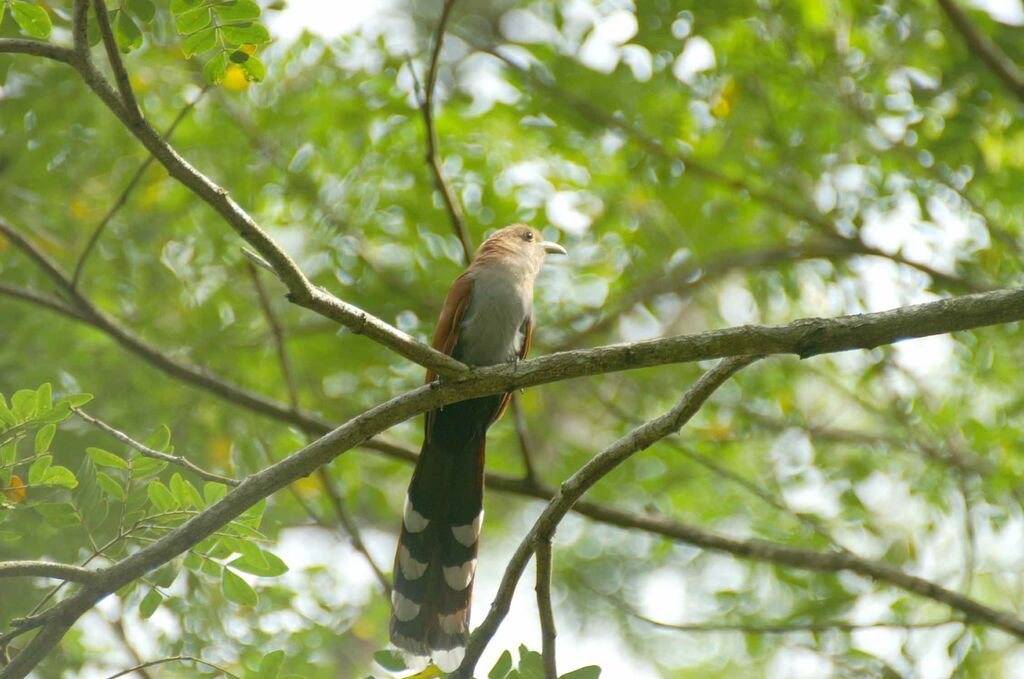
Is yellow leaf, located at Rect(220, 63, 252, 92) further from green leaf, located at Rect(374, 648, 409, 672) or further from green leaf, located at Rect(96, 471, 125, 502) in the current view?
green leaf, located at Rect(374, 648, 409, 672)

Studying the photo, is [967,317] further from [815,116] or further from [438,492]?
[815,116]

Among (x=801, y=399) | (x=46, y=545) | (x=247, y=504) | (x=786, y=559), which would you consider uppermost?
(x=801, y=399)

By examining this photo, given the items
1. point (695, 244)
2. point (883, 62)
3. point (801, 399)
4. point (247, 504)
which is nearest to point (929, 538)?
point (801, 399)

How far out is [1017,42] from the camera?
5648 mm

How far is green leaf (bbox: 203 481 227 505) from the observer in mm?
3271

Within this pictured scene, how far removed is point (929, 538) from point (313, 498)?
4077mm

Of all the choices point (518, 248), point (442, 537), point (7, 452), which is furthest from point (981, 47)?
point (7, 452)

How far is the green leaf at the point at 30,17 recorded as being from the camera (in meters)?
3.24

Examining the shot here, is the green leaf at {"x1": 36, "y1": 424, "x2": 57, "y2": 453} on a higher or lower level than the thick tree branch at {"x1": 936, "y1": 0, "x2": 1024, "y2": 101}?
lower

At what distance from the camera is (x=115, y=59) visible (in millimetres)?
2779

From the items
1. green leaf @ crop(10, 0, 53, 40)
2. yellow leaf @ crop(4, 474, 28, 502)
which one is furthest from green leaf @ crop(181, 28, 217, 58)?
yellow leaf @ crop(4, 474, 28, 502)

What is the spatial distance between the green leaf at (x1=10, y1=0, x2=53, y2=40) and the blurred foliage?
191cm

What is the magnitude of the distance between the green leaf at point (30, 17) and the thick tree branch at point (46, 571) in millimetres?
1728

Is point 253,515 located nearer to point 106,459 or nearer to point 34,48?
point 106,459
